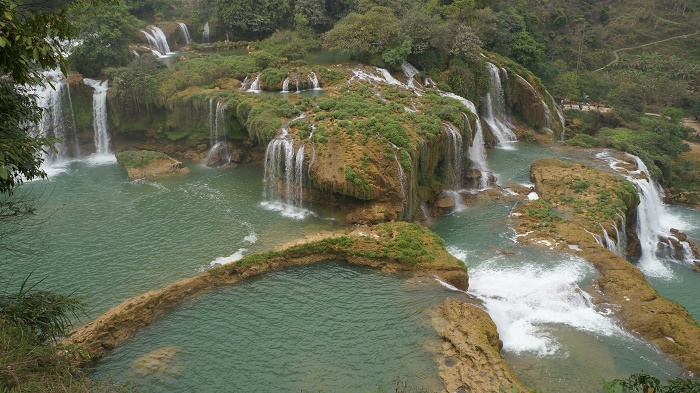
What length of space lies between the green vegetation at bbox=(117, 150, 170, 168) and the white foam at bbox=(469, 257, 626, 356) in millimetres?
18096

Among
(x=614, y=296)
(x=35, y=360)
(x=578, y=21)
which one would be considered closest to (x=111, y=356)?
(x=35, y=360)

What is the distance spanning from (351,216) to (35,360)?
1485 cm

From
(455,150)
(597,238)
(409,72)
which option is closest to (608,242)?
(597,238)

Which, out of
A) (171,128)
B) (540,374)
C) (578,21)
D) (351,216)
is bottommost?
(540,374)

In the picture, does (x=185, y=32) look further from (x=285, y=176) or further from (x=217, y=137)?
(x=285, y=176)

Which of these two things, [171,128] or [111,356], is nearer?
[111,356]

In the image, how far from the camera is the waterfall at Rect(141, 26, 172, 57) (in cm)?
4006

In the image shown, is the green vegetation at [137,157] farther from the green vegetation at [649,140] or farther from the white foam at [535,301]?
the green vegetation at [649,140]

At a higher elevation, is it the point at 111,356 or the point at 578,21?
the point at 578,21

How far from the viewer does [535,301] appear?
53.9 ft

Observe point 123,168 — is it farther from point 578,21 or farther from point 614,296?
point 578,21

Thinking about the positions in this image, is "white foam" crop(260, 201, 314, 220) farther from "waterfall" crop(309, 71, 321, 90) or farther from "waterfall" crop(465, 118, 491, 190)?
"waterfall" crop(465, 118, 491, 190)

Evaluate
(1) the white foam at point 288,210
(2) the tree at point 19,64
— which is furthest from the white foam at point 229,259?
(2) the tree at point 19,64

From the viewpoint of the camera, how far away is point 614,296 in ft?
53.7
